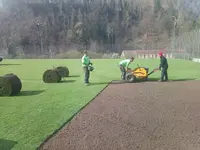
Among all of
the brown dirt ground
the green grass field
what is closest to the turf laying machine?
the green grass field

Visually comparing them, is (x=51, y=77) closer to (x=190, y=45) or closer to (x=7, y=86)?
(x=7, y=86)

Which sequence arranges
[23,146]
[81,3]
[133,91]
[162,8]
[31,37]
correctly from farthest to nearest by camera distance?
[81,3] < [162,8] < [31,37] < [133,91] < [23,146]

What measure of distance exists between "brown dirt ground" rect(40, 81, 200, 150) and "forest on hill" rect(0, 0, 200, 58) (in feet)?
280

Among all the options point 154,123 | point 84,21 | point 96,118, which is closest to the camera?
point 154,123

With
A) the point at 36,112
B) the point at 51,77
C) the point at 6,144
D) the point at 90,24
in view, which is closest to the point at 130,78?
the point at 51,77

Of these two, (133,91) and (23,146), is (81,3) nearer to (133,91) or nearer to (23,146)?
(133,91)

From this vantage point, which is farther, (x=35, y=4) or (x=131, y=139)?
(x=35, y=4)

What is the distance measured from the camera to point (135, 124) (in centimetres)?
1038

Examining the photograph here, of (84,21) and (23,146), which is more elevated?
(84,21)

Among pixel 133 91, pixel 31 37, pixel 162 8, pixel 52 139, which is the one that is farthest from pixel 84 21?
pixel 52 139

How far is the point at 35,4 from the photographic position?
14575 centimetres

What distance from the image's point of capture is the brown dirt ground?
8.44 meters

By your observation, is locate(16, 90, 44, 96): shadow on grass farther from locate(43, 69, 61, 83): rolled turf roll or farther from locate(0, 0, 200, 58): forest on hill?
locate(0, 0, 200, 58): forest on hill

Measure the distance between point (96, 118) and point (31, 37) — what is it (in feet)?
345
